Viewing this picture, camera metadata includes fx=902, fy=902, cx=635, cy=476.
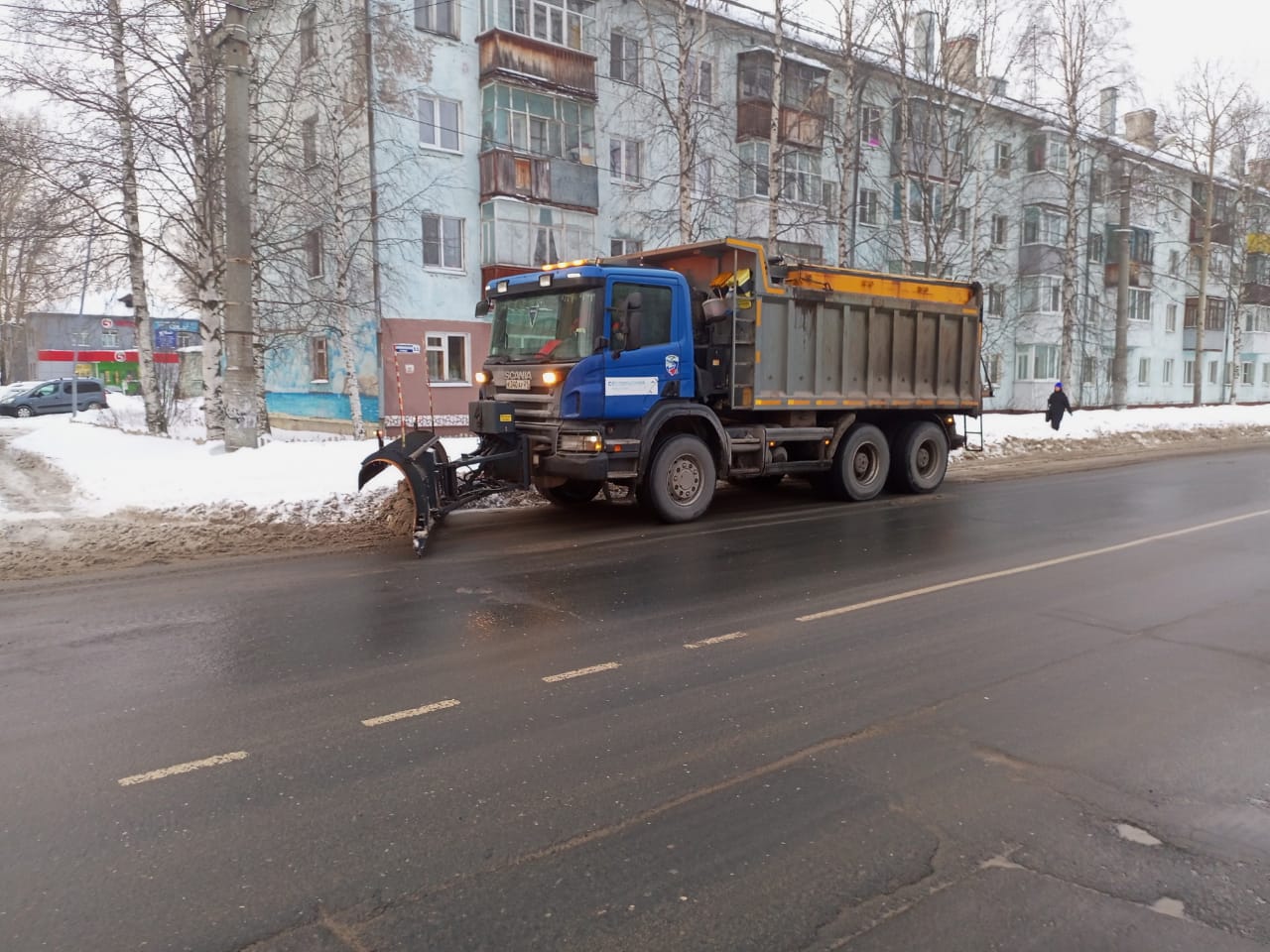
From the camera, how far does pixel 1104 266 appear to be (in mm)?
43250

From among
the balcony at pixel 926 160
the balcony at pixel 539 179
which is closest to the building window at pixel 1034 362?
the balcony at pixel 926 160

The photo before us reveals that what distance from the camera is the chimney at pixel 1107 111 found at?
3109 cm

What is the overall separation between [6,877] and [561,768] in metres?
2.08

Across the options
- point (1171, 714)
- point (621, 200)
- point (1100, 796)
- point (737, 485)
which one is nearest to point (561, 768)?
point (1100, 796)

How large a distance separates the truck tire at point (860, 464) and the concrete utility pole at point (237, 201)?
8.63 m

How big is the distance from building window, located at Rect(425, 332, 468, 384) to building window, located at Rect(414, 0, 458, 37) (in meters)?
8.52

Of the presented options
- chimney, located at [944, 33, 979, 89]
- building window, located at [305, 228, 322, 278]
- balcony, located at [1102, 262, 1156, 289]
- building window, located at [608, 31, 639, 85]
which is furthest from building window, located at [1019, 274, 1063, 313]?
building window, located at [305, 228, 322, 278]

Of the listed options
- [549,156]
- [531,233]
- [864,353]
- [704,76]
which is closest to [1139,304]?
[704,76]

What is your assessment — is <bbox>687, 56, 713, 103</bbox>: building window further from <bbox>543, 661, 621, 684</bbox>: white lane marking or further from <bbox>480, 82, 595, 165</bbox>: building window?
<bbox>543, 661, 621, 684</bbox>: white lane marking

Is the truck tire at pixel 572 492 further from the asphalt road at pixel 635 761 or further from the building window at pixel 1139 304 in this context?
the building window at pixel 1139 304

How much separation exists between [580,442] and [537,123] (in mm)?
19524

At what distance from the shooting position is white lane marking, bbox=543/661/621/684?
526cm

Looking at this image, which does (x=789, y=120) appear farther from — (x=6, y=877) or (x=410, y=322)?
(x=6, y=877)

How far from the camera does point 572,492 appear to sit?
1201 centimetres
